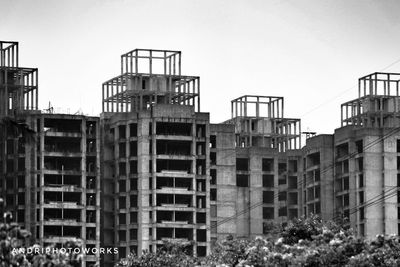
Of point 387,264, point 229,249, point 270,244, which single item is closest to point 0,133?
point 229,249

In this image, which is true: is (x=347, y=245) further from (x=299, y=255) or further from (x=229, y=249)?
(x=229, y=249)

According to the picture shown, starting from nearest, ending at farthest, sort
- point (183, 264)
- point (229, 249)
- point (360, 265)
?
1. point (360, 265)
2. point (229, 249)
3. point (183, 264)

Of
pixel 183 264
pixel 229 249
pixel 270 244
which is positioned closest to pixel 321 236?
pixel 270 244

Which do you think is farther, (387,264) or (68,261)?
(387,264)

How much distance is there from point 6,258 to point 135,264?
8739 cm

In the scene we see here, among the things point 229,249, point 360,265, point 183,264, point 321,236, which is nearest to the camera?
point 360,265

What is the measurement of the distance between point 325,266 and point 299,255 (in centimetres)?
199

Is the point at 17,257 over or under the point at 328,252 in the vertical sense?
over

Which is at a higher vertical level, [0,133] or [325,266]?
[0,133]

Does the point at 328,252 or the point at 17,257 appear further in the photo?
the point at 328,252

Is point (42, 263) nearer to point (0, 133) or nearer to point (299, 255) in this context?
point (299, 255)

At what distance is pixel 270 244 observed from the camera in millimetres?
105500

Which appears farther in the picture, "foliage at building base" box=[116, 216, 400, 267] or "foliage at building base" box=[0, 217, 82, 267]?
"foliage at building base" box=[116, 216, 400, 267]

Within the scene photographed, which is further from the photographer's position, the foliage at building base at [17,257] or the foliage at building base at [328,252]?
the foliage at building base at [328,252]
